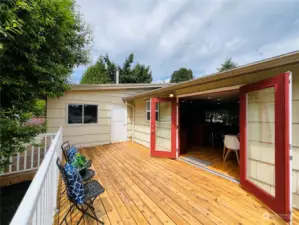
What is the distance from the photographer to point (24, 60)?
362 centimetres

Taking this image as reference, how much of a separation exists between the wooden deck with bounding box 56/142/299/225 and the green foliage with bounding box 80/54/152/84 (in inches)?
684

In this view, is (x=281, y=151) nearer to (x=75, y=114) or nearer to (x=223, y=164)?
(x=223, y=164)

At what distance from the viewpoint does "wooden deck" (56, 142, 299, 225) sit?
93.7 inches

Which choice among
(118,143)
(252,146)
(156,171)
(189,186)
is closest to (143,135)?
(118,143)

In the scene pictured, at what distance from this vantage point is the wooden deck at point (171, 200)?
7.80 ft

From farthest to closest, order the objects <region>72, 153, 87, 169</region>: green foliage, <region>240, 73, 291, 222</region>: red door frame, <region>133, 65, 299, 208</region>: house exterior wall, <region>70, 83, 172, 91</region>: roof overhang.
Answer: <region>70, 83, 172, 91</region>: roof overhang, <region>72, 153, 87, 169</region>: green foliage, <region>133, 65, 299, 208</region>: house exterior wall, <region>240, 73, 291, 222</region>: red door frame

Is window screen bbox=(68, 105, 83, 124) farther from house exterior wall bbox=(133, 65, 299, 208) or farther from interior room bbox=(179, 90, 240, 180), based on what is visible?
house exterior wall bbox=(133, 65, 299, 208)

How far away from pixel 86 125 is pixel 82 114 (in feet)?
1.79

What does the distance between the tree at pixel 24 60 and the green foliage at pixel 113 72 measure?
16296 mm

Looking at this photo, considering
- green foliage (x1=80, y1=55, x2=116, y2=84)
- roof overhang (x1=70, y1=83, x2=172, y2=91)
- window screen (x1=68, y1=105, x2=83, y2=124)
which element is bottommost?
window screen (x1=68, y1=105, x2=83, y2=124)

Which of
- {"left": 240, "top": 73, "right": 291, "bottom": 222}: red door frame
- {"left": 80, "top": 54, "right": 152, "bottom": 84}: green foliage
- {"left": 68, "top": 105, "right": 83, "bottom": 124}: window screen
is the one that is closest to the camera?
{"left": 240, "top": 73, "right": 291, "bottom": 222}: red door frame

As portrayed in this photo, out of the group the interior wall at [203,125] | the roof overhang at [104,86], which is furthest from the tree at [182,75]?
the roof overhang at [104,86]

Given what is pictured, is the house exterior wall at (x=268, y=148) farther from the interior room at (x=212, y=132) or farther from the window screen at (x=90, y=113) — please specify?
the window screen at (x=90, y=113)

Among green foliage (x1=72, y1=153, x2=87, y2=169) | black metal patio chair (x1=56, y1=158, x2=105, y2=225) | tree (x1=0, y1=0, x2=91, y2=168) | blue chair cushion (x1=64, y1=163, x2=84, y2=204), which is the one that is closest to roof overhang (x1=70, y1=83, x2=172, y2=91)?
tree (x1=0, y1=0, x2=91, y2=168)
